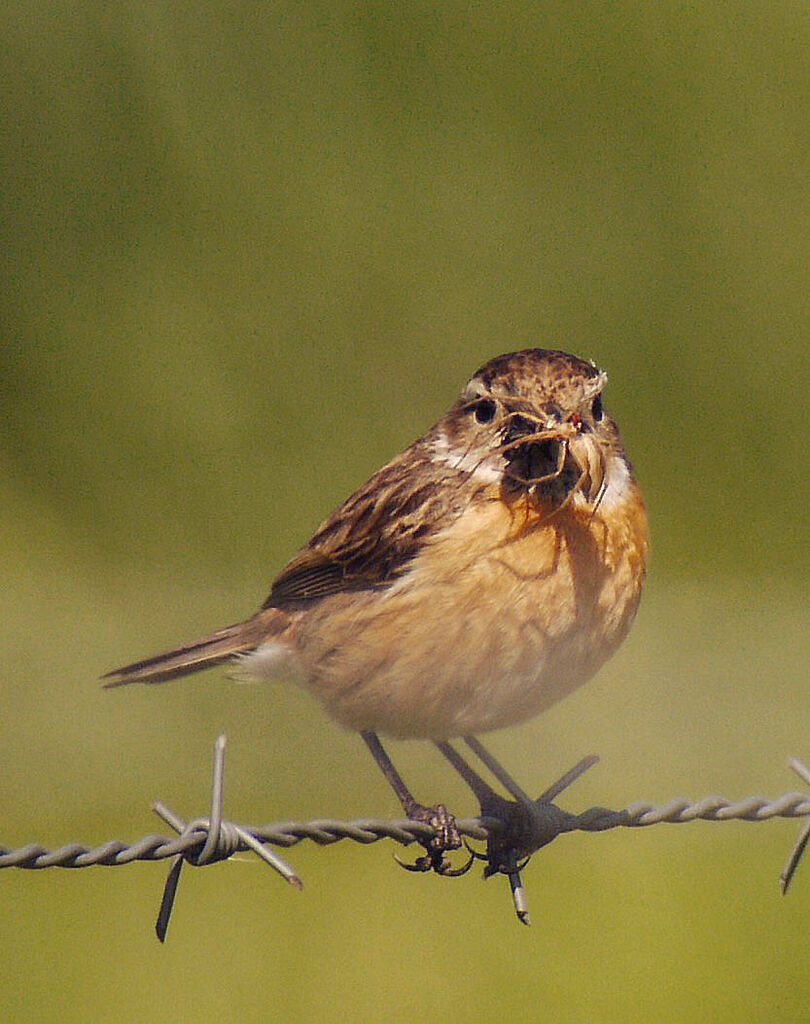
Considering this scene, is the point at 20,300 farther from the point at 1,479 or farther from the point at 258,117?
the point at 258,117

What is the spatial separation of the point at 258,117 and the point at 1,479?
7.53ft

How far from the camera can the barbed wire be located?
1.57 m

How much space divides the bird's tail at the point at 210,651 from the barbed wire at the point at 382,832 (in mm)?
519

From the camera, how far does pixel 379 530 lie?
248cm

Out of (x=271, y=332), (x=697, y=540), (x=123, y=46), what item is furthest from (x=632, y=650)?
(x=123, y=46)

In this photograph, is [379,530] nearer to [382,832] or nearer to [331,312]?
[382,832]

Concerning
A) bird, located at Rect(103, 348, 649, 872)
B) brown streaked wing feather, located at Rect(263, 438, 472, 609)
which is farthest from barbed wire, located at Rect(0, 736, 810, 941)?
brown streaked wing feather, located at Rect(263, 438, 472, 609)

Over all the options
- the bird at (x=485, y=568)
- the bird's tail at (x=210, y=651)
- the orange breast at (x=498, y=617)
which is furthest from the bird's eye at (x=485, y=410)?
the bird's tail at (x=210, y=651)

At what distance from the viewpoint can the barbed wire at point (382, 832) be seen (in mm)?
1572

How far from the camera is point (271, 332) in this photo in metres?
7.67

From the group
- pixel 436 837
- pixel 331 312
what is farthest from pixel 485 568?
pixel 331 312

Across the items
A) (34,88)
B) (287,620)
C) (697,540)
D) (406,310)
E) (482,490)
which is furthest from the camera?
(34,88)

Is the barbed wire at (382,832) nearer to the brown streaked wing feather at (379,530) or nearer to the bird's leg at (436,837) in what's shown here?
the bird's leg at (436,837)

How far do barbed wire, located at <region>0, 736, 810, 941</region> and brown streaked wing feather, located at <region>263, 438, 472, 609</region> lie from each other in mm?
418
